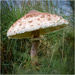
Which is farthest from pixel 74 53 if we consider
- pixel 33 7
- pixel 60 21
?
pixel 33 7

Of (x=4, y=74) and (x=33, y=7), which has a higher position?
(x=33, y=7)

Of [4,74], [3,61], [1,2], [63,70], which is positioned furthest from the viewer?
[1,2]

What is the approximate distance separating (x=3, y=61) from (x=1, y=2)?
1139 mm

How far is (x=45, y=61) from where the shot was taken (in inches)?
34.9

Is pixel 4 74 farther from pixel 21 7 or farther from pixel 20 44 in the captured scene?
pixel 21 7

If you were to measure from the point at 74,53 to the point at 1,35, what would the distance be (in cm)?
125

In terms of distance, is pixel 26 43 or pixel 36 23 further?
pixel 26 43

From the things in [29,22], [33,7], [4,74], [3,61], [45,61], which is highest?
[33,7]

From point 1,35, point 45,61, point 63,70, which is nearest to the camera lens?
point 63,70

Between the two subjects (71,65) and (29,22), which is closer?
(71,65)

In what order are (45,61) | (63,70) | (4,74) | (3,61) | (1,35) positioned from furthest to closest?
(1,35) → (3,61) → (4,74) → (45,61) → (63,70)

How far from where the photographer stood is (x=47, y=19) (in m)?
0.97

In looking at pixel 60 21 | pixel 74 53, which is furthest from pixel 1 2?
pixel 74 53

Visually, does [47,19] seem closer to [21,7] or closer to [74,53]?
[74,53]
